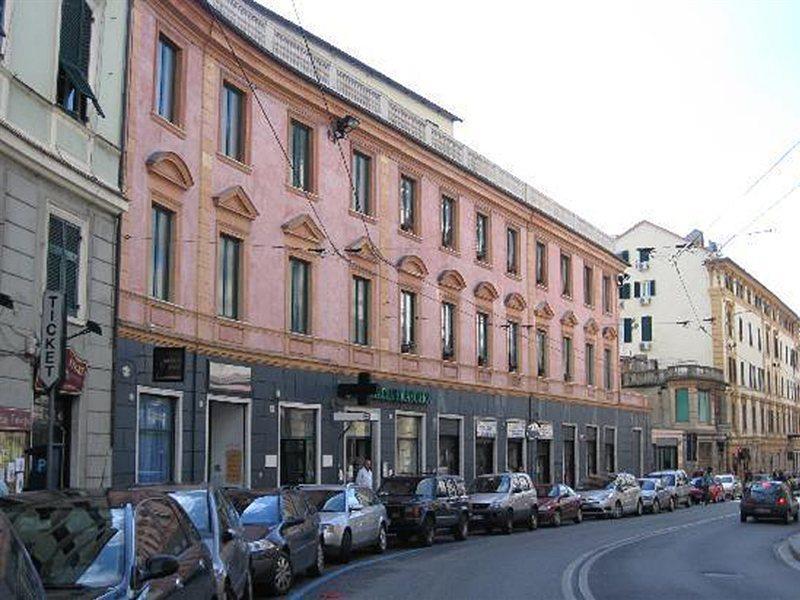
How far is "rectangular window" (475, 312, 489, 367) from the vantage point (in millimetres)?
39781

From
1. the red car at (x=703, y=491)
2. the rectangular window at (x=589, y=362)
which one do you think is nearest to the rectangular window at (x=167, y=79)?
the rectangular window at (x=589, y=362)

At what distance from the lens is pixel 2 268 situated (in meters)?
17.3

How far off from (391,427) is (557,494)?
5724 millimetres

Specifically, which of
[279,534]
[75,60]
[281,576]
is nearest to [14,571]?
[281,576]

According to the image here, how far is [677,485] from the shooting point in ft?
159

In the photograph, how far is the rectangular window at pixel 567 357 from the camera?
47.5m

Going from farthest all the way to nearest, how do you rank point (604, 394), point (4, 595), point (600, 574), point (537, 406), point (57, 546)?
point (604, 394) → point (537, 406) → point (600, 574) → point (57, 546) → point (4, 595)

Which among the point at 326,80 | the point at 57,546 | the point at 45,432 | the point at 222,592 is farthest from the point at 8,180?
the point at 326,80

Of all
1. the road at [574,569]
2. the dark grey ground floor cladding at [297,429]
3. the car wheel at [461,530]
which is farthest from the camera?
the car wheel at [461,530]

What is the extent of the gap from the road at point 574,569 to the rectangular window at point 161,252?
7.19m

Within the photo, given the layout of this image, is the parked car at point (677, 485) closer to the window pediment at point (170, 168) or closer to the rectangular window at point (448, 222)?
the rectangular window at point (448, 222)

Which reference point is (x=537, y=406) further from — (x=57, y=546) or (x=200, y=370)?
(x=57, y=546)

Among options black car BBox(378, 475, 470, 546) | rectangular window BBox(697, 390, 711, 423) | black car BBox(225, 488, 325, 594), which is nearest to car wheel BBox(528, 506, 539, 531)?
black car BBox(378, 475, 470, 546)

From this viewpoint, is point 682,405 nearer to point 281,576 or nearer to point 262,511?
point 262,511
